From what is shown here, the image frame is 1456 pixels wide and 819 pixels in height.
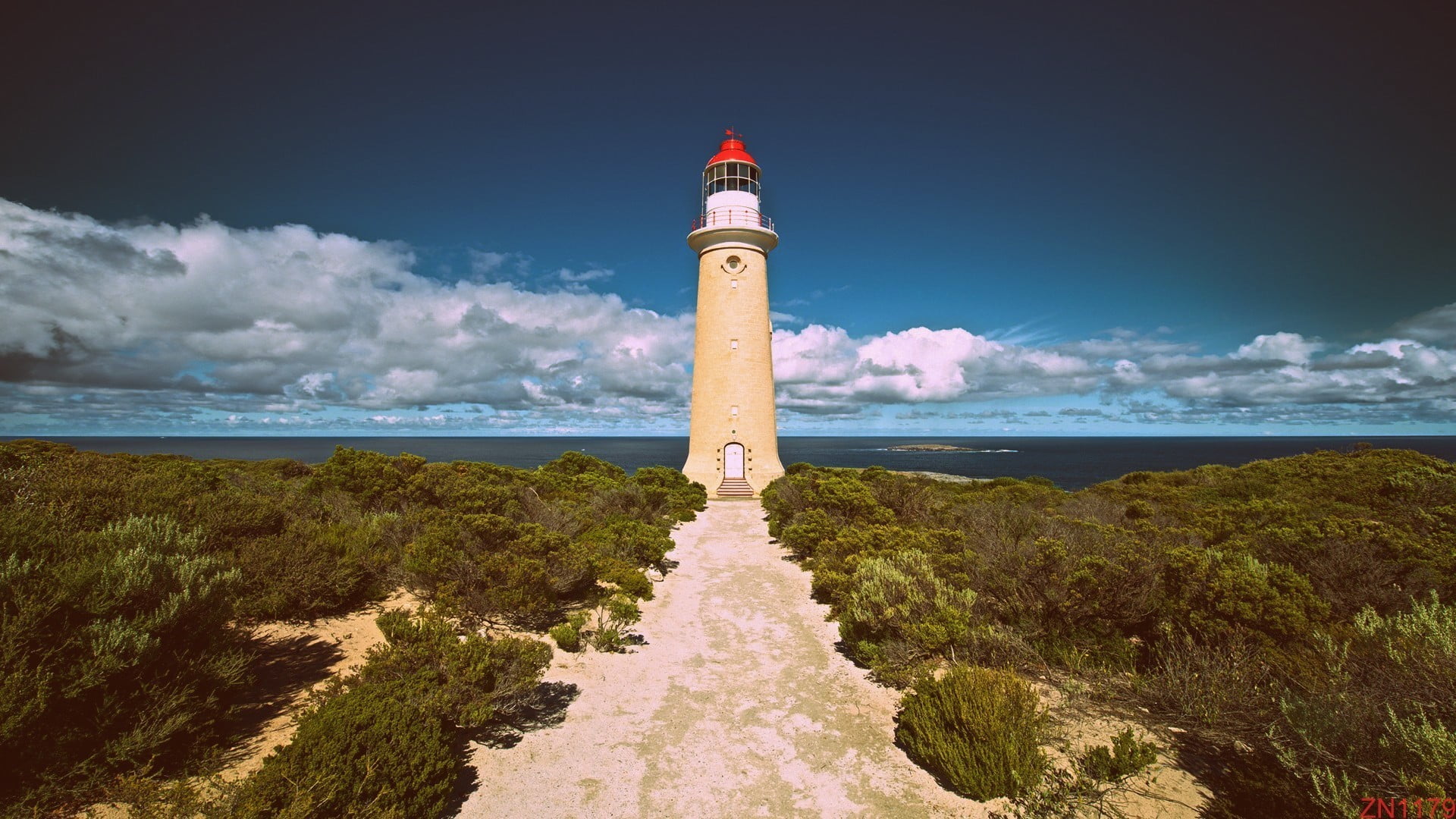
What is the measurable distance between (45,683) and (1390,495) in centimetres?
2343

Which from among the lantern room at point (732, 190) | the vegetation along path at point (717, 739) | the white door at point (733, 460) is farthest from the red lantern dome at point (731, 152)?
the vegetation along path at point (717, 739)

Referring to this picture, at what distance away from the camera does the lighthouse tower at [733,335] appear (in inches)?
899

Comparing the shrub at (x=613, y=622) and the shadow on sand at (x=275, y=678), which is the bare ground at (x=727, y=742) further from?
the shadow on sand at (x=275, y=678)

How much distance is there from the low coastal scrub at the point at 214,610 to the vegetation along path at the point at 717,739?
0.64 m

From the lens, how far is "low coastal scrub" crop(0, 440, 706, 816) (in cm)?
387

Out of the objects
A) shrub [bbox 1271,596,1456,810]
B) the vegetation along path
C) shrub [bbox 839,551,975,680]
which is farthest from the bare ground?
shrub [bbox 1271,596,1456,810]

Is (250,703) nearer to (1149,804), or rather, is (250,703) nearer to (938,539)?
(1149,804)

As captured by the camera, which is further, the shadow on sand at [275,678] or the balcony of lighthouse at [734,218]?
the balcony of lighthouse at [734,218]

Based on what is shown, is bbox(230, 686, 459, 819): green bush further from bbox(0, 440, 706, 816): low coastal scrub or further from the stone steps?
the stone steps

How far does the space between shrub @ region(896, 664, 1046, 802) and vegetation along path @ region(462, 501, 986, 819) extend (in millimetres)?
177

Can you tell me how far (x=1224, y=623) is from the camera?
20.9ft

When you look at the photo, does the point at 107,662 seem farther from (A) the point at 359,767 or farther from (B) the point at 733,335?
(B) the point at 733,335

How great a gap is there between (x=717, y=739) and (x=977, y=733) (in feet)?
8.13

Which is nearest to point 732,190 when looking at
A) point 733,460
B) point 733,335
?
point 733,335
